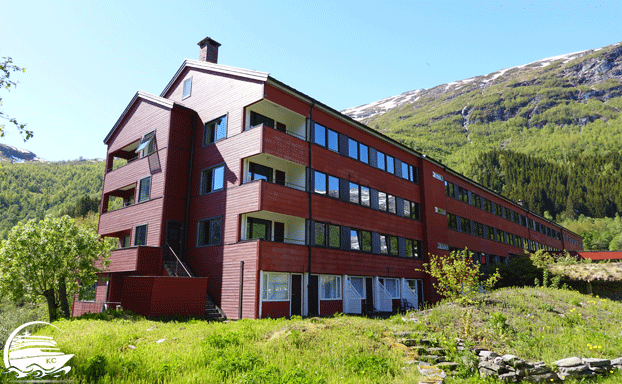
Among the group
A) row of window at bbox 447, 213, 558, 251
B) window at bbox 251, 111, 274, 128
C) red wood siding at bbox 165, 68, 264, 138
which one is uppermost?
red wood siding at bbox 165, 68, 264, 138

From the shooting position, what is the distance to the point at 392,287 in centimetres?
3039

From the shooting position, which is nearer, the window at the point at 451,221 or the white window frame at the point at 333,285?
the white window frame at the point at 333,285

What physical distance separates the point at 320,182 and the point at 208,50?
13.5 m

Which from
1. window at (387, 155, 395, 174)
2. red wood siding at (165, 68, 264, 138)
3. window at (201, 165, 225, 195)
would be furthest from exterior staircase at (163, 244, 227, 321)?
window at (387, 155, 395, 174)

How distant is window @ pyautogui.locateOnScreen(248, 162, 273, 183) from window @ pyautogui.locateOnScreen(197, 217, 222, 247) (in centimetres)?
319

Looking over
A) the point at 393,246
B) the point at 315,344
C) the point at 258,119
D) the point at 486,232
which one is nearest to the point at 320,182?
the point at 258,119

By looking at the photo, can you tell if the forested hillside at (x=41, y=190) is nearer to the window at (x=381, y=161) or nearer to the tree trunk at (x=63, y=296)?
the tree trunk at (x=63, y=296)

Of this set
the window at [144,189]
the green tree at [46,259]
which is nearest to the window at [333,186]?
the window at [144,189]

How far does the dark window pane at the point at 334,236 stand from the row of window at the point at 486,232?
54.9 feet

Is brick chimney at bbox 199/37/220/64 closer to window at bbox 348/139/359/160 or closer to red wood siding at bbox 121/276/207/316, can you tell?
window at bbox 348/139/359/160

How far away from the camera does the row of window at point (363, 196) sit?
26.3 meters

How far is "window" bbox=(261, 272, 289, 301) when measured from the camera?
21.6m

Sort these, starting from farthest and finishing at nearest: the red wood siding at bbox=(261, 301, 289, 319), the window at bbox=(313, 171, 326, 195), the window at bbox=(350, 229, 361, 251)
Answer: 1. the window at bbox=(350, 229, 361, 251)
2. the window at bbox=(313, 171, 326, 195)
3. the red wood siding at bbox=(261, 301, 289, 319)

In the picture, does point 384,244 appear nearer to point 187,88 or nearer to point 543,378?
point 187,88
